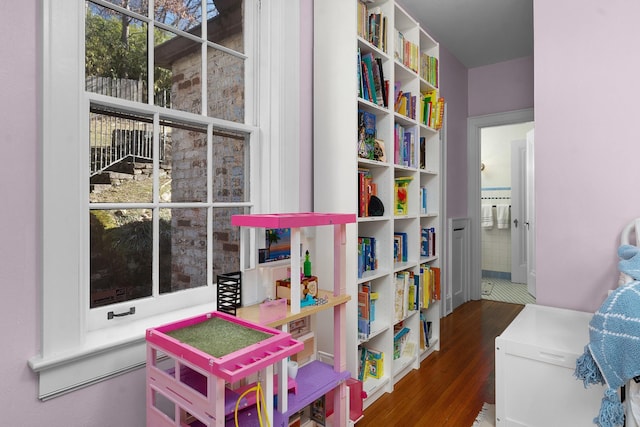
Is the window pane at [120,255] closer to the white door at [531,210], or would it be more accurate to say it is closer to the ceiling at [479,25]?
the ceiling at [479,25]

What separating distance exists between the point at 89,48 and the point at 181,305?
42.1 inches

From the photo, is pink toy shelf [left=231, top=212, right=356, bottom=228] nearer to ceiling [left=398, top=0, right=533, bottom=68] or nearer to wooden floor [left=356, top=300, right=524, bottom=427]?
wooden floor [left=356, top=300, right=524, bottom=427]

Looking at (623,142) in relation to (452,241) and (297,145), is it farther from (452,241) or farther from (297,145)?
(452,241)

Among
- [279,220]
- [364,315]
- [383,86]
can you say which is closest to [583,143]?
[383,86]

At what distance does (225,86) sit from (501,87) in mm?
3527

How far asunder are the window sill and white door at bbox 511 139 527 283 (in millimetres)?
5320

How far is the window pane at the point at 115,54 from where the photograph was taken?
1352mm

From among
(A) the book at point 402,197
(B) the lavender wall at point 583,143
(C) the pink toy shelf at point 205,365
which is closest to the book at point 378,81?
(B) the lavender wall at point 583,143

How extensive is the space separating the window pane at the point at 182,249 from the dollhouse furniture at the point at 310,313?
32 centimetres

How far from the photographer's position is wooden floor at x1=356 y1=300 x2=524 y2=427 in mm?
2023

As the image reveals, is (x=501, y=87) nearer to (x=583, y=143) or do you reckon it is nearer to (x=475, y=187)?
(x=475, y=187)

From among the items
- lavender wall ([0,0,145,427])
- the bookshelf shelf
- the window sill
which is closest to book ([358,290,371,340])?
the bookshelf shelf

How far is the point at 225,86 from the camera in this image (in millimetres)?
1830

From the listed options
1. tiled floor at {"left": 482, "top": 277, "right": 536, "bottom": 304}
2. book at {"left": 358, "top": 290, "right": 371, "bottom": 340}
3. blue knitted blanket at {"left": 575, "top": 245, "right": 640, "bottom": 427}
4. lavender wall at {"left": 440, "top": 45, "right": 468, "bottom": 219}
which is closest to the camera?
blue knitted blanket at {"left": 575, "top": 245, "right": 640, "bottom": 427}
